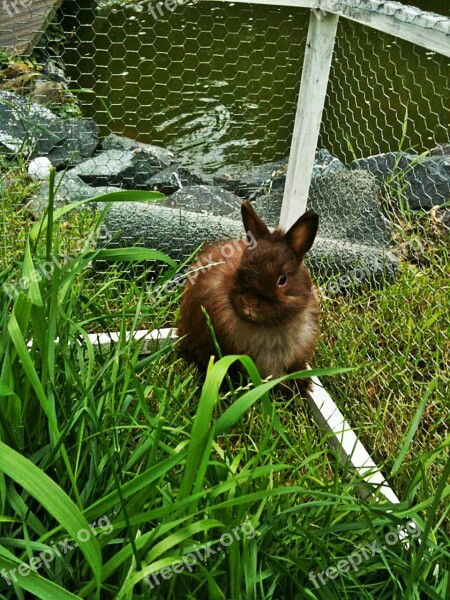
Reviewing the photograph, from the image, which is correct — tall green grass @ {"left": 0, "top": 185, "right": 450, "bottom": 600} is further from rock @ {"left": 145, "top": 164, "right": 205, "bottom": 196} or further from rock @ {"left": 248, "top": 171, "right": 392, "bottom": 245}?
rock @ {"left": 145, "top": 164, "right": 205, "bottom": 196}

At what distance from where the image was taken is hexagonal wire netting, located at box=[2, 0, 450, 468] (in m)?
3.19

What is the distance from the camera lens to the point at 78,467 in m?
1.65

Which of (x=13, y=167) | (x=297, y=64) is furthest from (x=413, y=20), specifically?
(x=297, y=64)

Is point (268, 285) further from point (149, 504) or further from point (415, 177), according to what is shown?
point (415, 177)

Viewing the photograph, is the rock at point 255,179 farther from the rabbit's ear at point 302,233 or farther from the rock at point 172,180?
the rabbit's ear at point 302,233

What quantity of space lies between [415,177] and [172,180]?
123cm

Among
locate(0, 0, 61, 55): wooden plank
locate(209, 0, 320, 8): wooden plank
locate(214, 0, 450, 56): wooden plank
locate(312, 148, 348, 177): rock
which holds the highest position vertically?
locate(214, 0, 450, 56): wooden plank

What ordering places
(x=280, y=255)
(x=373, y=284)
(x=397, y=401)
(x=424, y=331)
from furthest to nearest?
(x=373, y=284), (x=424, y=331), (x=397, y=401), (x=280, y=255)

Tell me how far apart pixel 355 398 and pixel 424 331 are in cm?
39

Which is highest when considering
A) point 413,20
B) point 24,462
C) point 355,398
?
point 413,20

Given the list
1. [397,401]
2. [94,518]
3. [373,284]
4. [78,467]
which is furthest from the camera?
[373,284]

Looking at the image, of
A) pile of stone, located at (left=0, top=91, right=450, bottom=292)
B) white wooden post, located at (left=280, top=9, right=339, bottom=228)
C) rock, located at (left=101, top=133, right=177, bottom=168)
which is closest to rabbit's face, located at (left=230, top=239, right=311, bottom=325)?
white wooden post, located at (left=280, top=9, right=339, bottom=228)

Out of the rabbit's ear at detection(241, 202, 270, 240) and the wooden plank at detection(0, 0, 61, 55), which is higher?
the rabbit's ear at detection(241, 202, 270, 240)

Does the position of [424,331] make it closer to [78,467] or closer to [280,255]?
[280,255]
